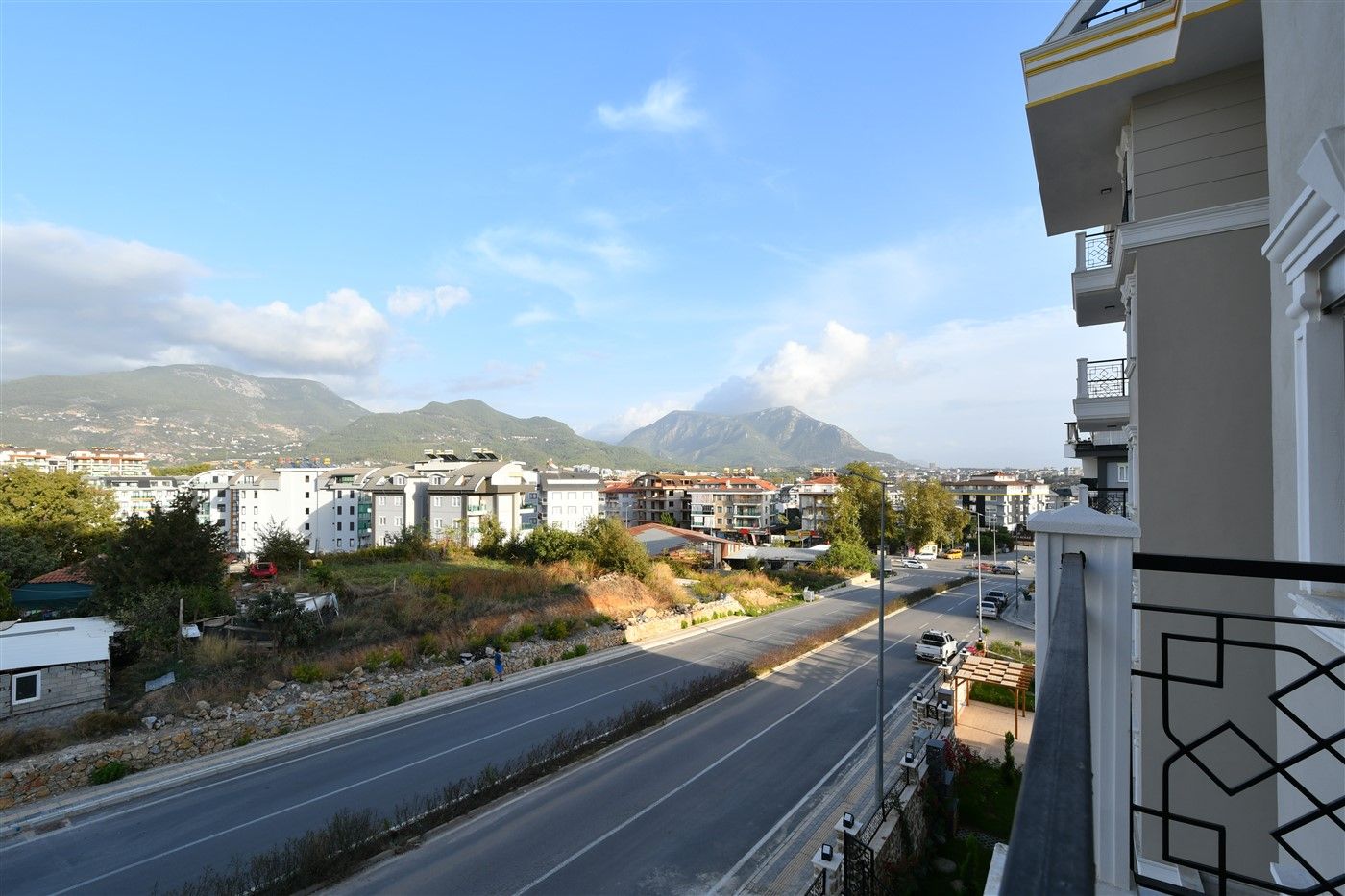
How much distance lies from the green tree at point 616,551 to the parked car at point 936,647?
12.4 meters

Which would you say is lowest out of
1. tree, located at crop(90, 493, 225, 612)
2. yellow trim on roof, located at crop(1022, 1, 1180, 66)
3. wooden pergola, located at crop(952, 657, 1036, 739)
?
wooden pergola, located at crop(952, 657, 1036, 739)

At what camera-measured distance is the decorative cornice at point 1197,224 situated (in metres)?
5.09

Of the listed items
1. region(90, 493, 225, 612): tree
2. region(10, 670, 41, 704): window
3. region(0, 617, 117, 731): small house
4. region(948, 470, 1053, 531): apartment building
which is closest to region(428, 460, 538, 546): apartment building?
region(90, 493, 225, 612): tree

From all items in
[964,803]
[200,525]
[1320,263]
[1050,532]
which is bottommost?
[964,803]

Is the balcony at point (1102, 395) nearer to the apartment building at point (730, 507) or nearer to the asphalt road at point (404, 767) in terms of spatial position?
the asphalt road at point (404, 767)

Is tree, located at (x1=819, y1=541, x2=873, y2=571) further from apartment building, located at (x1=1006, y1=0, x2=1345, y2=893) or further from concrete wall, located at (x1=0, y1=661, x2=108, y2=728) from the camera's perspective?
concrete wall, located at (x1=0, y1=661, x2=108, y2=728)

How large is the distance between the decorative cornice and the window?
18703mm

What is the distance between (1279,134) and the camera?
3.12 metres

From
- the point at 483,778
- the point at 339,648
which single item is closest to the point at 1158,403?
the point at 483,778

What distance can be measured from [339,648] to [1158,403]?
57.8ft

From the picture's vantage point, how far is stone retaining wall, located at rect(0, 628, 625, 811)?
10.5m

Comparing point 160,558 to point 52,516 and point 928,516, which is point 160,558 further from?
point 928,516

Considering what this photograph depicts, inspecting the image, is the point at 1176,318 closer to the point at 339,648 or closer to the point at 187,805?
the point at 187,805

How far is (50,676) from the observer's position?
1216cm
